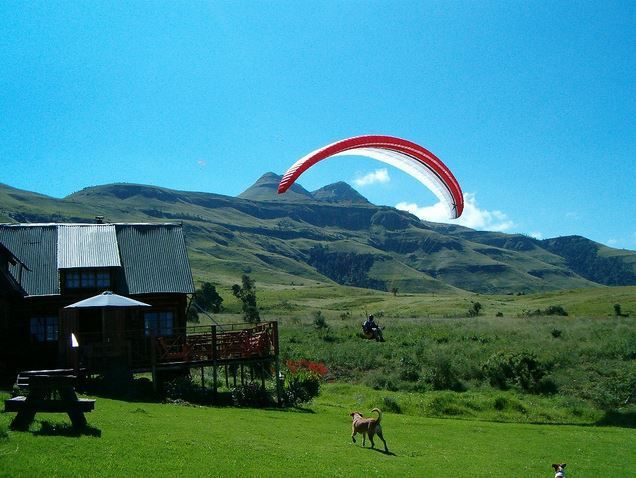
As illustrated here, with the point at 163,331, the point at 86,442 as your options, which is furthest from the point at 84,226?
the point at 86,442

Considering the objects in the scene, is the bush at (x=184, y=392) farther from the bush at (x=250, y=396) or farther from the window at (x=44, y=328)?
the window at (x=44, y=328)

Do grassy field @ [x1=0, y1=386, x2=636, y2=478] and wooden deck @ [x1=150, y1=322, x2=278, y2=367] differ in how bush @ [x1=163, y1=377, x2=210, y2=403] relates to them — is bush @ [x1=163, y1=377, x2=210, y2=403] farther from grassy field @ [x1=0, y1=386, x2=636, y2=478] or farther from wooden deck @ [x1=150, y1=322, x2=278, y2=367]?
grassy field @ [x1=0, y1=386, x2=636, y2=478]

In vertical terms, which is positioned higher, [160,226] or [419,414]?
[160,226]

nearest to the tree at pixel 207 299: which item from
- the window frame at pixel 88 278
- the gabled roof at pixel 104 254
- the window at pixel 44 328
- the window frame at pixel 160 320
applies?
the gabled roof at pixel 104 254

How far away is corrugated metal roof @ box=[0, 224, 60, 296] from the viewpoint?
29.1 meters

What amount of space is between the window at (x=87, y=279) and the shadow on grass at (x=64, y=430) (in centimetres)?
1714

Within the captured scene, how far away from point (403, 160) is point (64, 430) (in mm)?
14702

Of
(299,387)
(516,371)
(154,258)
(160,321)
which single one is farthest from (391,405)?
(154,258)

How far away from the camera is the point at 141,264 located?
31.2 m

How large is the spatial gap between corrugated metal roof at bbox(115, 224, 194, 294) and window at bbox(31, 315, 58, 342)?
422 cm

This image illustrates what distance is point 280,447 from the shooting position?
48.6ft

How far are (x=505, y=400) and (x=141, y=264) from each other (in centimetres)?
2037

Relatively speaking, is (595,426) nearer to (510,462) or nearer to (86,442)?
(510,462)

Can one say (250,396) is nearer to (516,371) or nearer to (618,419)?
(618,419)
